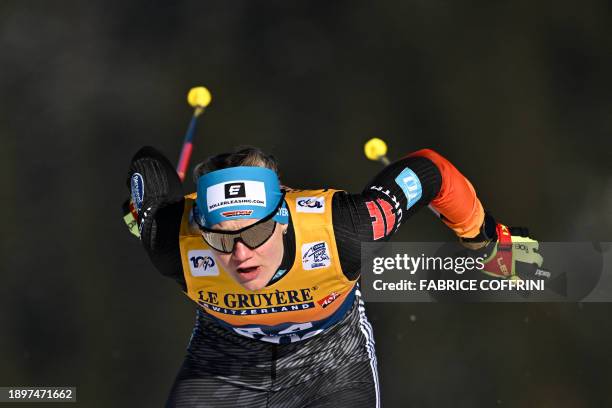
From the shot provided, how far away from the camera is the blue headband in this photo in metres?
2.66

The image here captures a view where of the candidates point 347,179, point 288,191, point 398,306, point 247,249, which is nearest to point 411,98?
point 347,179

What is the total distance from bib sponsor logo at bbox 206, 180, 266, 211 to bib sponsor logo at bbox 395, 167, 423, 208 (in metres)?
0.52

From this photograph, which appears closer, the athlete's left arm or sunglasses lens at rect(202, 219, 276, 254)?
sunglasses lens at rect(202, 219, 276, 254)

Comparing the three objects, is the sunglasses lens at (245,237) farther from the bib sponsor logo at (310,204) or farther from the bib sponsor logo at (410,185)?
the bib sponsor logo at (410,185)

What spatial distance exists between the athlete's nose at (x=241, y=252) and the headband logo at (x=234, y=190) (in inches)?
5.5

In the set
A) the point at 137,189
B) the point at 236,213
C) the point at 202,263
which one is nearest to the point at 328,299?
the point at 202,263

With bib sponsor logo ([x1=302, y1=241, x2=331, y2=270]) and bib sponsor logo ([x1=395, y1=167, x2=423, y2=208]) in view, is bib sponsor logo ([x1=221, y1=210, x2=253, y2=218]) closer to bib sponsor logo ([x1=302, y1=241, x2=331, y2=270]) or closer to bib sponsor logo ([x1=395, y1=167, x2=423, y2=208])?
bib sponsor logo ([x1=302, y1=241, x2=331, y2=270])

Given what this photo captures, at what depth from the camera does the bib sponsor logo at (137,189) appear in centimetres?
312

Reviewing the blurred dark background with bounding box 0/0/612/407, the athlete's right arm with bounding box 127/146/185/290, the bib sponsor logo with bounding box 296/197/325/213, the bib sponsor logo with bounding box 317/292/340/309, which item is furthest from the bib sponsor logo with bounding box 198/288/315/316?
the blurred dark background with bounding box 0/0/612/407

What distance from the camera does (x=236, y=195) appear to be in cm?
267

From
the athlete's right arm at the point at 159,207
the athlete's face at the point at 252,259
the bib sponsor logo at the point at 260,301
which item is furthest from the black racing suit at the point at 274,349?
the athlete's face at the point at 252,259

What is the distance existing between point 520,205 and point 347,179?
1106mm

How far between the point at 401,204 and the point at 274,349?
0.74 m

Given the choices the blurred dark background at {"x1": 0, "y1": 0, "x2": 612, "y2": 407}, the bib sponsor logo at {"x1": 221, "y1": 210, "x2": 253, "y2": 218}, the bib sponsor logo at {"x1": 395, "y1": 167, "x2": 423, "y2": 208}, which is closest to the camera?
the bib sponsor logo at {"x1": 221, "y1": 210, "x2": 253, "y2": 218}
